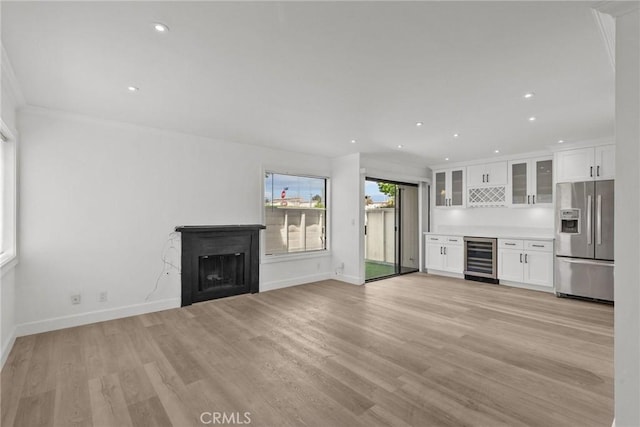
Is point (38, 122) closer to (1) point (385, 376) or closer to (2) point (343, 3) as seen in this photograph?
(2) point (343, 3)

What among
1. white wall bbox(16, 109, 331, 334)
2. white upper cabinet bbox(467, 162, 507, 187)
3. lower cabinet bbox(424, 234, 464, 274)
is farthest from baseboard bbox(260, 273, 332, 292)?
white upper cabinet bbox(467, 162, 507, 187)

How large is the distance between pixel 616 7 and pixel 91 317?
5330mm

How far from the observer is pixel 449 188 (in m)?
6.92

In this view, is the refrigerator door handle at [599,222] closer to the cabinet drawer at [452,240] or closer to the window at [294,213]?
the cabinet drawer at [452,240]

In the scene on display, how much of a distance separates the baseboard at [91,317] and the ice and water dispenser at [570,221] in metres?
6.10

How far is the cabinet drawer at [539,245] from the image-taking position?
5.26 m

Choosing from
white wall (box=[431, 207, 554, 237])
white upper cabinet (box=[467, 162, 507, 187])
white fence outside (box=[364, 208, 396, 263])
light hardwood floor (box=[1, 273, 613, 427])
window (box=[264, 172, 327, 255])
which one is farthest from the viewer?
white fence outside (box=[364, 208, 396, 263])

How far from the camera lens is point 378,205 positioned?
25.4 feet

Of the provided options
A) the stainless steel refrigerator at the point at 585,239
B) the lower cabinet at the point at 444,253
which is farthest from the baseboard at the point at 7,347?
the stainless steel refrigerator at the point at 585,239

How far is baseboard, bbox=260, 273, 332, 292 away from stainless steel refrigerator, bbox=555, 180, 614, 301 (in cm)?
400

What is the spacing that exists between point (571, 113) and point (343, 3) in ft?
10.8

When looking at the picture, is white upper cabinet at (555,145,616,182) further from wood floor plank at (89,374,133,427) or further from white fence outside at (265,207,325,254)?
wood floor plank at (89,374,133,427)

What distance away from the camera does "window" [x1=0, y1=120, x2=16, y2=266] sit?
3027 millimetres

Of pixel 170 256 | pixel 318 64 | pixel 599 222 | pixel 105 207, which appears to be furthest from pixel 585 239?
pixel 105 207
